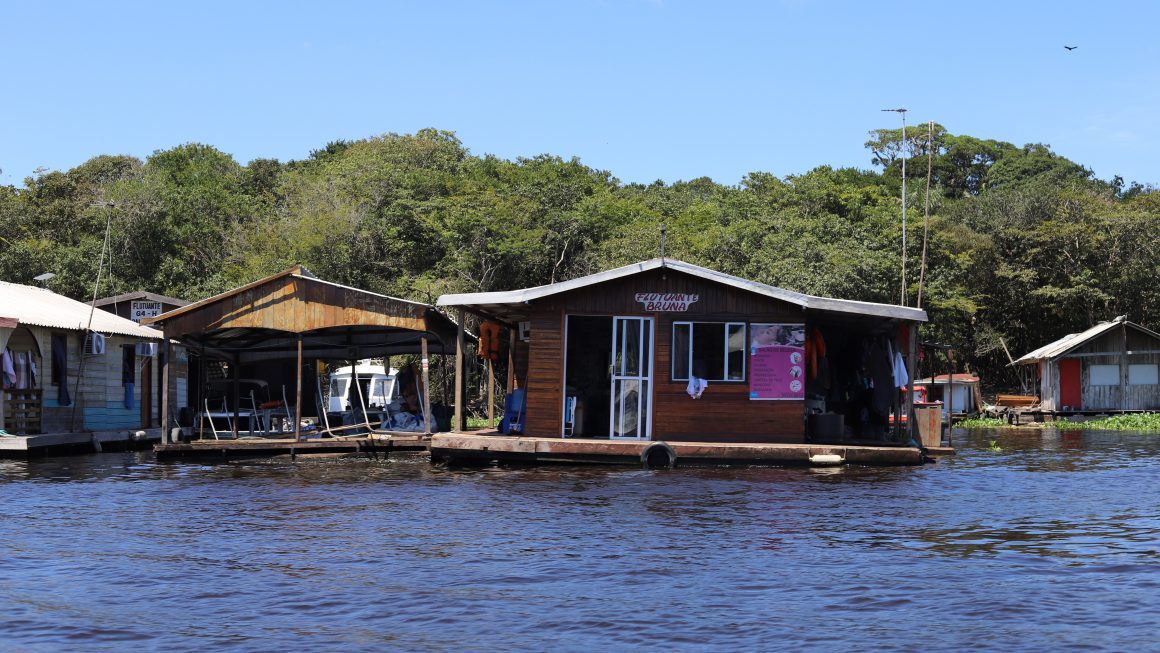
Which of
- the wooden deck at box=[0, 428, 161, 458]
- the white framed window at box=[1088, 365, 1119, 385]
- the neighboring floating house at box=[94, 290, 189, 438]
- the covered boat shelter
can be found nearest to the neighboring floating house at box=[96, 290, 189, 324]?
the neighboring floating house at box=[94, 290, 189, 438]

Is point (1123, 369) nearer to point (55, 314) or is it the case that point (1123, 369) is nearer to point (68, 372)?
point (68, 372)

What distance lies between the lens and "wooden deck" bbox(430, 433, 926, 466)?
20750mm

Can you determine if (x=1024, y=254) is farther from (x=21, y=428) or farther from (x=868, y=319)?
(x=21, y=428)

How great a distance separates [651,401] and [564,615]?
12038mm

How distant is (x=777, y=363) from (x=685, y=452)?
95.0 inches

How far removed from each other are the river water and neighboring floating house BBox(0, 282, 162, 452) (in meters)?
6.34

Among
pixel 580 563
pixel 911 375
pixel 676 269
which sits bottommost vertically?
pixel 580 563

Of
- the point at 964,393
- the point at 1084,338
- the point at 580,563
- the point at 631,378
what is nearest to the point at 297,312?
the point at 631,378

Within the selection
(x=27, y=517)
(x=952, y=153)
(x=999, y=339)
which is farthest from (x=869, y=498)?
(x=952, y=153)

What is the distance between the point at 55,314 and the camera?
27906mm

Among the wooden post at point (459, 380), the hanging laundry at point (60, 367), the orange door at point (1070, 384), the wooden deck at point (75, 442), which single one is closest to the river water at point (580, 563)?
the wooden post at point (459, 380)

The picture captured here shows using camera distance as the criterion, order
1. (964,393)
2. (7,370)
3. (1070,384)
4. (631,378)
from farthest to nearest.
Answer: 1. (964,393)
2. (1070,384)
3. (7,370)
4. (631,378)

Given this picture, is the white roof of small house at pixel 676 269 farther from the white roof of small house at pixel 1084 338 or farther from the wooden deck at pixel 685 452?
the white roof of small house at pixel 1084 338

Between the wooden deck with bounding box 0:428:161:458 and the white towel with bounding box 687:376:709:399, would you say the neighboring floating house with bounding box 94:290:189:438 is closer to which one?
the wooden deck with bounding box 0:428:161:458
